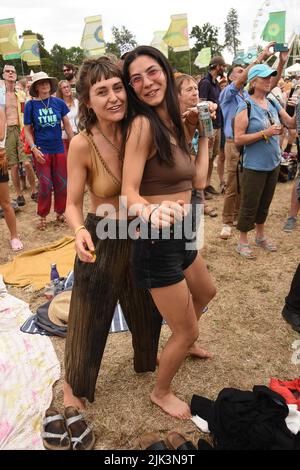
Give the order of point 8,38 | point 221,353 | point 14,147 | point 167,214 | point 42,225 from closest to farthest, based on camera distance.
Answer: point 167,214
point 221,353
point 42,225
point 14,147
point 8,38

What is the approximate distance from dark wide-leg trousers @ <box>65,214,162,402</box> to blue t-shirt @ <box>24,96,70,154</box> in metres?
3.50

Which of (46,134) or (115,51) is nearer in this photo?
(46,134)

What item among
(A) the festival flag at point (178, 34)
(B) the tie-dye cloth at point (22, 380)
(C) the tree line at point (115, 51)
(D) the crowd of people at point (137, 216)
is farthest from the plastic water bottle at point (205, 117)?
(C) the tree line at point (115, 51)

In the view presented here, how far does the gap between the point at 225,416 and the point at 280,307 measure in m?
1.67

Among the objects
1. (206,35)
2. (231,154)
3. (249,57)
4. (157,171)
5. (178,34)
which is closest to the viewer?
(157,171)

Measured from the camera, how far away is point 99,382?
2.56m

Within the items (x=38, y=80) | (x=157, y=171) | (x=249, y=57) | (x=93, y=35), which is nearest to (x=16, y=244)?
(x=38, y=80)

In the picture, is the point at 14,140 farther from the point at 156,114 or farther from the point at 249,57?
the point at 156,114

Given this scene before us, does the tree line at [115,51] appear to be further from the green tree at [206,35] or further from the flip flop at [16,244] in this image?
the flip flop at [16,244]

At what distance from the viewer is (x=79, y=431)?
6.78 feet

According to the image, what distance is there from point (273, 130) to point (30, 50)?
929 cm

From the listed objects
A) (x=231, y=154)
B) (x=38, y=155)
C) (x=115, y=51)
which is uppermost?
(x=115, y=51)

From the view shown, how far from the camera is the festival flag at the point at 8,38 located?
732 centimetres
